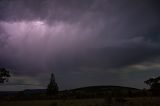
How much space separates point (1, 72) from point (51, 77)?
48.9 meters

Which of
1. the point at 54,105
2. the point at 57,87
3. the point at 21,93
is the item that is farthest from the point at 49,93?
the point at 54,105

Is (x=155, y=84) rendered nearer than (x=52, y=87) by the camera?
Yes

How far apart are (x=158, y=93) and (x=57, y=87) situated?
46212 mm

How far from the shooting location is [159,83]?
288ft

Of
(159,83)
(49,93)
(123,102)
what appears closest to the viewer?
(123,102)

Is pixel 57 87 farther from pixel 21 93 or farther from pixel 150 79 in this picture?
pixel 150 79

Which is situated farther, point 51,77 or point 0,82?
point 51,77

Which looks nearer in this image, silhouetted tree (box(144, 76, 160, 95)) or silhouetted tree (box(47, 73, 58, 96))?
silhouetted tree (box(144, 76, 160, 95))

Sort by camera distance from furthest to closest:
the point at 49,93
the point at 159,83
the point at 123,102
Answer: the point at 49,93 < the point at 159,83 < the point at 123,102

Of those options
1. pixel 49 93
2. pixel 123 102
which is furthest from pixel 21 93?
pixel 123 102

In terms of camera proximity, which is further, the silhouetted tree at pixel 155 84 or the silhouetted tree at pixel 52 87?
the silhouetted tree at pixel 52 87

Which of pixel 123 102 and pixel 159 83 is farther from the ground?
pixel 159 83

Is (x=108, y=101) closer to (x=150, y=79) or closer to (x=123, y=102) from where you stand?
(x=123, y=102)

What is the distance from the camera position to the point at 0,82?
6669 cm
